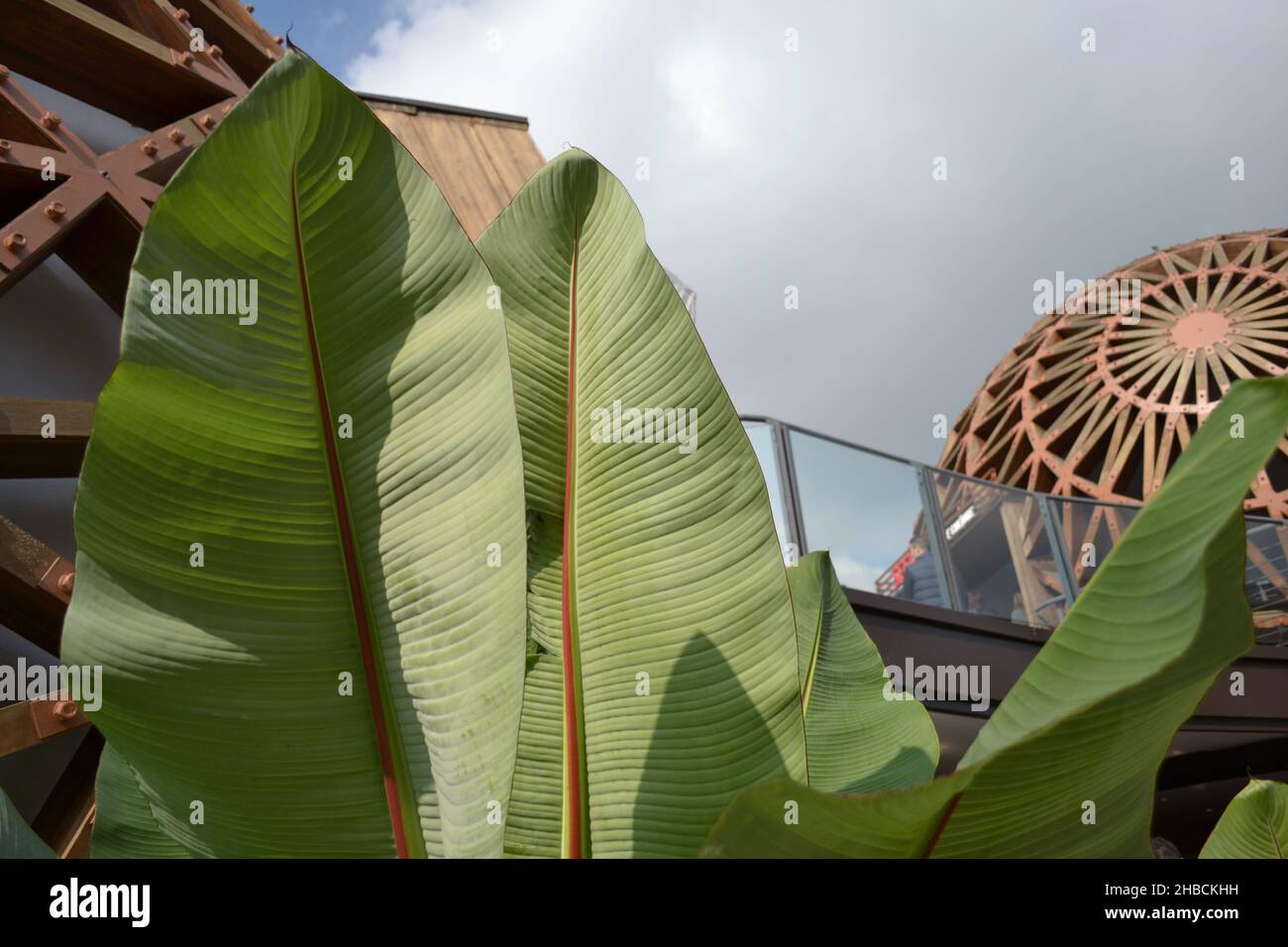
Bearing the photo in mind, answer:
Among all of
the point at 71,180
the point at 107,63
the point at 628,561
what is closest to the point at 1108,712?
the point at 628,561

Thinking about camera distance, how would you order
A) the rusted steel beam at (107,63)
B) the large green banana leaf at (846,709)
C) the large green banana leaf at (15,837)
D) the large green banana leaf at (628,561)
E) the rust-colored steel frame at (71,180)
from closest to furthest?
1. the large green banana leaf at (15,837)
2. the large green banana leaf at (628,561)
3. the large green banana leaf at (846,709)
4. the rust-colored steel frame at (71,180)
5. the rusted steel beam at (107,63)

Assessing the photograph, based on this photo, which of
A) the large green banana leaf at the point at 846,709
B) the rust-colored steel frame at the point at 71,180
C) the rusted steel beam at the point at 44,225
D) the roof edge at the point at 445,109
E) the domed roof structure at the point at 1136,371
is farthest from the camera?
the domed roof structure at the point at 1136,371

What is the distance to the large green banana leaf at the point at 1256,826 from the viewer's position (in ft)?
3.61

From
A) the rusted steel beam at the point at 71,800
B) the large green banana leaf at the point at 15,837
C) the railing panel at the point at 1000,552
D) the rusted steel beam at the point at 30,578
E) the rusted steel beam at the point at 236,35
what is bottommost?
the rusted steel beam at the point at 71,800

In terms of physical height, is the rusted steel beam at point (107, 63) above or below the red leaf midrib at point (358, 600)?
above

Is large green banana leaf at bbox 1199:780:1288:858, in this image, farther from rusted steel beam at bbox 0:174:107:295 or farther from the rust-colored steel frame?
rusted steel beam at bbox 0:174:107:295

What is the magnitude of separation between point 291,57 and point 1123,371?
6.79 metres

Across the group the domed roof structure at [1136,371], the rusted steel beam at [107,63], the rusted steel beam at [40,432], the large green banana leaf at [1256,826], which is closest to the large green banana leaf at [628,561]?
the large green banana leaf at [1256,826]

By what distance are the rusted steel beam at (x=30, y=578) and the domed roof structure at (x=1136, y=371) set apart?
567 cm

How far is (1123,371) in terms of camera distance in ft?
21.2

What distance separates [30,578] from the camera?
2.07 meters

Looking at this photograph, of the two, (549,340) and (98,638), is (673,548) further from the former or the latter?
(98,638)

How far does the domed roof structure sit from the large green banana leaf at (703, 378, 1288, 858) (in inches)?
225

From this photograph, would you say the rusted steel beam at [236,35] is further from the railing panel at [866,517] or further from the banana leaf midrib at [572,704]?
the banana leaf midrib at [572,704]
